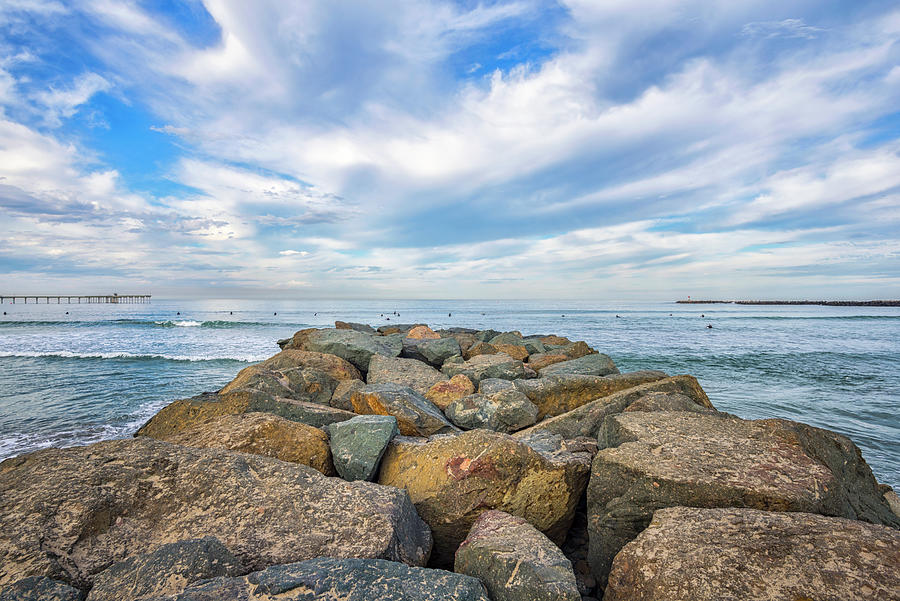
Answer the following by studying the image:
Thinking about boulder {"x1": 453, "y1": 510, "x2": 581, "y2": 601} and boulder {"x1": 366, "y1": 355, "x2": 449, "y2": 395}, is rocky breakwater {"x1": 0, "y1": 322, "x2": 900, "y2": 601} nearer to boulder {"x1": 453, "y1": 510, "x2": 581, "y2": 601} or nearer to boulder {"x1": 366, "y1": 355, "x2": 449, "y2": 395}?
boulder {"x1": 453, "y1": 510, "x2": 581, "y2": 601}

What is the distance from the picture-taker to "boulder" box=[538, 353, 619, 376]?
922 cm

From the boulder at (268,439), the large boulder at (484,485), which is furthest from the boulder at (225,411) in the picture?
the large boulder at (484,485)

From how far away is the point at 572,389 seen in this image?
23.6 ft

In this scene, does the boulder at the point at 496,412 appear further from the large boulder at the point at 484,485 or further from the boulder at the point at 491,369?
the large boulder at the point at 484,485

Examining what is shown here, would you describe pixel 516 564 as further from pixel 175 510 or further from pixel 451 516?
pixel 175 510

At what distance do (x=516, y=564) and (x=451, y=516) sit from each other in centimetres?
115

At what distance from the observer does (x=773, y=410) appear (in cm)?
1051

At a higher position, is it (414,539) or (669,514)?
(669,514)

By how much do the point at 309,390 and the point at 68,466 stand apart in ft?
15.0

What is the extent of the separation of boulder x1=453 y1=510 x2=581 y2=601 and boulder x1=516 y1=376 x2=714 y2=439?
2.66 meters

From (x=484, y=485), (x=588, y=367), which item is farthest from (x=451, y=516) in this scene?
(x=588, y=367)

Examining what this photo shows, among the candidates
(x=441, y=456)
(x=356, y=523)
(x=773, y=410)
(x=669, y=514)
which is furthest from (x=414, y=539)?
(x=773, y=410)

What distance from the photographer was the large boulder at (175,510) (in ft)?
8.86

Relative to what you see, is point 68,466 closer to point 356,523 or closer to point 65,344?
point 356,523
